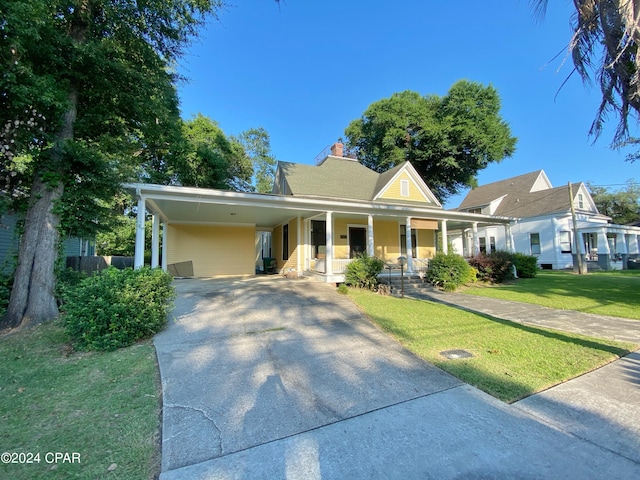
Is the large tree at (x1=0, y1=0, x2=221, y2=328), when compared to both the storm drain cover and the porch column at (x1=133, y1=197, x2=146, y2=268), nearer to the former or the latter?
the porch column at (x1=133, y1=197, x2=146, y2=268)

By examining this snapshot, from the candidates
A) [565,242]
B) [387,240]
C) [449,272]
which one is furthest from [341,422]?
[565,242]

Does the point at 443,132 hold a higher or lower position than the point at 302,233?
higher

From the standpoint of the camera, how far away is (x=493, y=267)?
43.5ft

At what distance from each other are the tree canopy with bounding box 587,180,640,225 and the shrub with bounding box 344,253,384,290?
1584 inches

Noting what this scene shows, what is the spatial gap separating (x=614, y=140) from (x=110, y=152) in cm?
1133

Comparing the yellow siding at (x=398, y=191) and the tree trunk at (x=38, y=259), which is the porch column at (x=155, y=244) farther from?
the yellow siding at (x=398, y=191)

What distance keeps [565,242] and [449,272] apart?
1629cm

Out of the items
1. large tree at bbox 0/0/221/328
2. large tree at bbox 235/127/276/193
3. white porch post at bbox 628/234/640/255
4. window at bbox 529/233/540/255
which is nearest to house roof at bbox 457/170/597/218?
window at bbox 529/233/540/255

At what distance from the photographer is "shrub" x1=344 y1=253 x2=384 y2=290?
10.3 metres

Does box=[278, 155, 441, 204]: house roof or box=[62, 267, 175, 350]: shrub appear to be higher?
box=[278, 155, 441, 204]: house roof

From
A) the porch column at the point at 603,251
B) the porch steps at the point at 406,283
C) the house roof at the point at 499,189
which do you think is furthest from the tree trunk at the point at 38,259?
the porch column at the point at 603,251

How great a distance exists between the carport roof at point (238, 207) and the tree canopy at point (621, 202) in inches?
1277

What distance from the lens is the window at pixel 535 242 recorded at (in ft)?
74.9

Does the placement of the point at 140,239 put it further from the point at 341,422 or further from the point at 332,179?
the point at 332,179
